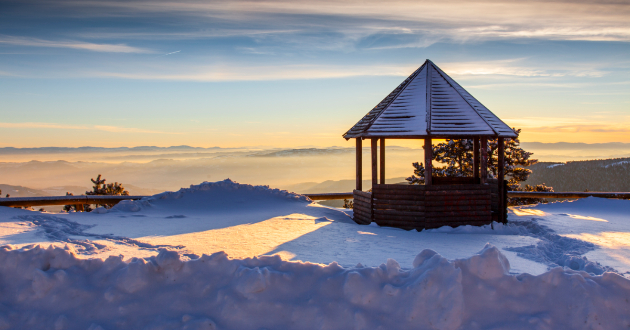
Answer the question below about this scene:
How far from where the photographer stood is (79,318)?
4.10 meters

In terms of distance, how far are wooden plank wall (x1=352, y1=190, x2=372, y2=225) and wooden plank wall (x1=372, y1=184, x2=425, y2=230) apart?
0.57 feet

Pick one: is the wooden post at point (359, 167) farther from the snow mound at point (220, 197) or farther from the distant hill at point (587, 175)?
the distant hill at point (587, 175)

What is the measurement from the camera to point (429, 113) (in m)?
9.42

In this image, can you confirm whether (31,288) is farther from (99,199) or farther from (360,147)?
(360,147)

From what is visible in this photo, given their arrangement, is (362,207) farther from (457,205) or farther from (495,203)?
(495,203)

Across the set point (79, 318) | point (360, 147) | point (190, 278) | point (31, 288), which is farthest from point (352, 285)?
point (360, 147)

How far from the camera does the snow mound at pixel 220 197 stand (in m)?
11.5

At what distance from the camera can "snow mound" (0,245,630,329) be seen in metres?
4.04

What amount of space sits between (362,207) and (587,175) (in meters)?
41.2

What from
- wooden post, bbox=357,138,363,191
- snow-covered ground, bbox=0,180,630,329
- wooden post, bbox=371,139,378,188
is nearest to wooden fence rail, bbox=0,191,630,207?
wooden post, bbox=357,138,363,191

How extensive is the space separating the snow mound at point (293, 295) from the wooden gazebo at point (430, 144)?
4.56 m

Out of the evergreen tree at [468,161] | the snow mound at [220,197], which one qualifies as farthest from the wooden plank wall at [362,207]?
the evergreen tree at [468,161]

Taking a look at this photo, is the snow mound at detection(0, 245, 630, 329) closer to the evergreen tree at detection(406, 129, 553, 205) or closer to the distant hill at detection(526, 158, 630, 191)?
the evergreen tree at detection(406, 129, 553, 205)

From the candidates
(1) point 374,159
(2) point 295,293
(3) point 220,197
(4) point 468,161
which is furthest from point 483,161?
(4) point 468,161
